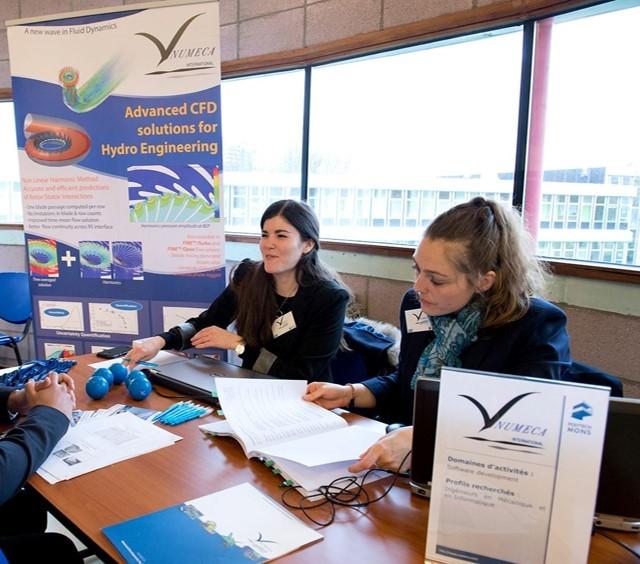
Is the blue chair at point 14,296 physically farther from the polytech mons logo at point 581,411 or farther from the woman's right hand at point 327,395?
the polytech mons logo at point 581,411

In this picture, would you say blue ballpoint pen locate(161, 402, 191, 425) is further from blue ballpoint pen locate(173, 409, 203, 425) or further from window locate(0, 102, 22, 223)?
window locate(0, 102, 22, 223)

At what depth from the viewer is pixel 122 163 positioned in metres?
2.85

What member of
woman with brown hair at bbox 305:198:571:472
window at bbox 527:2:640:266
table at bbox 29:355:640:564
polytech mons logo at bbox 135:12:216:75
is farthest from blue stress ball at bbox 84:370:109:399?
window at bbox 527:2:640:266

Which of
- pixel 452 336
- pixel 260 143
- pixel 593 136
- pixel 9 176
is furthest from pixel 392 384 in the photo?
pixel 9 176

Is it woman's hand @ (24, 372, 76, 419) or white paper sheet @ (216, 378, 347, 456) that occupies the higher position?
woman's hand @ (24, 372, 76, 419)

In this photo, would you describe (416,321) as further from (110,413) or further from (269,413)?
(110,413)

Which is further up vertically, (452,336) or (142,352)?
(452,336)

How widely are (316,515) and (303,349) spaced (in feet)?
3.40

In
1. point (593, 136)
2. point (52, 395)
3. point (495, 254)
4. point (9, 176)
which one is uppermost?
point (593, 136)

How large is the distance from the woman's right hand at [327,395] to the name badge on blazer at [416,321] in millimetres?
274

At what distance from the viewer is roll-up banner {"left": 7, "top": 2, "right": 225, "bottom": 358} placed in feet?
8.96

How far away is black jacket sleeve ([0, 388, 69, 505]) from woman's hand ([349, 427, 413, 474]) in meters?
0.63

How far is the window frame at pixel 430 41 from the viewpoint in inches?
86.0

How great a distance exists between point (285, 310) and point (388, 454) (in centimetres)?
105
